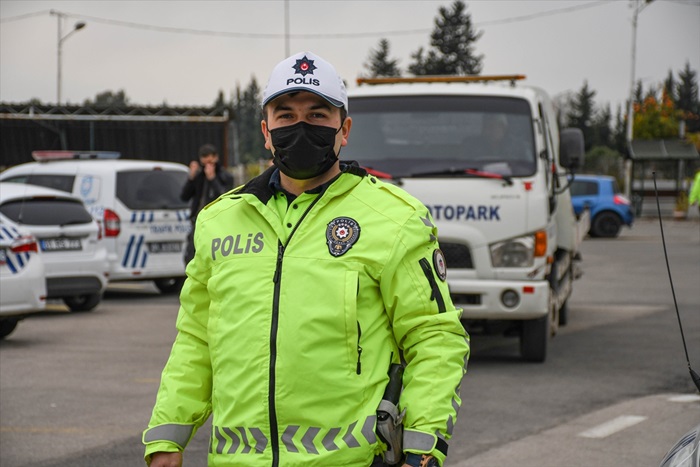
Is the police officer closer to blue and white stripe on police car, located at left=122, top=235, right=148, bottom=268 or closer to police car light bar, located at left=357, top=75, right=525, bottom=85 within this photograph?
police car light bar, located at left=357, top=75, right=525, bottom=85

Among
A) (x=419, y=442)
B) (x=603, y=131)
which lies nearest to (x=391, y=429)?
(x=419, y=442)

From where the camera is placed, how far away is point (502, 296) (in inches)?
366

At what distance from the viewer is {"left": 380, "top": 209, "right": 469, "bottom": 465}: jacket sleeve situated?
2.82 m

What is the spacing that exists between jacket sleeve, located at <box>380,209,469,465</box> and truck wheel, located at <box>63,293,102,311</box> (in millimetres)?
11436

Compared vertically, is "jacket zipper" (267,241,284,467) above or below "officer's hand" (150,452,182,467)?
above

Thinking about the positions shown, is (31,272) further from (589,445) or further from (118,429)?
(589,445)

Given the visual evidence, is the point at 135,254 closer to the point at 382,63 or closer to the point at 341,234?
the point at 341,234

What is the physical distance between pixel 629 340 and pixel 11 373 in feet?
19.1

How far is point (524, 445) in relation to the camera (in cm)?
675

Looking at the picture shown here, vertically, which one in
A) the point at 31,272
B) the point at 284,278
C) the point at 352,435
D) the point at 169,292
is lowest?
the point at 169,292

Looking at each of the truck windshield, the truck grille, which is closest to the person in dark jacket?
the truck windshield

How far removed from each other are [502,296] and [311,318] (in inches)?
259

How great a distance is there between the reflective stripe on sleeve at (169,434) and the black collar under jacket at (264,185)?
0.63 m

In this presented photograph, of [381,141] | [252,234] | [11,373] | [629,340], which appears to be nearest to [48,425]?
[11,373]
